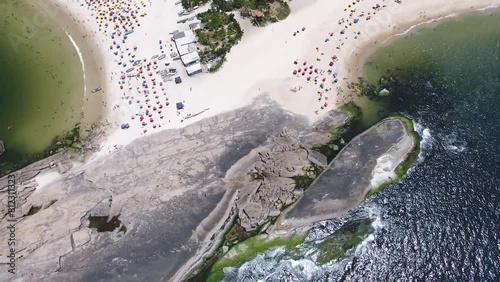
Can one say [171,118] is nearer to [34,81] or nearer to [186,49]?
[186,49]

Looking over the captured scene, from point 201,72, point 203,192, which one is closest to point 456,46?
point 201,72

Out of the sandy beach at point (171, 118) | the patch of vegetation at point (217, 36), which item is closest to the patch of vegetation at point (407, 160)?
the sandy beach at point (171, 118)

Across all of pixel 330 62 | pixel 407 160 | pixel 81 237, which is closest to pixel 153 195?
pixel 81 237

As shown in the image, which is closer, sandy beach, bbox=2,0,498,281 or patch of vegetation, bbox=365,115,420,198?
sandy beach, bbox=2,0,498,281

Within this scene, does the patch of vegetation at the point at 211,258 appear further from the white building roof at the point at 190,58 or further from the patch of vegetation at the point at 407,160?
the white building roof at the point at 190,58

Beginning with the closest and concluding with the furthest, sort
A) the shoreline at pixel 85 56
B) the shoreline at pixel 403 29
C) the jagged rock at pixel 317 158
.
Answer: the jagged rock at pixel 317 158, the shoreline at pixel 85 56, the shoreline at pixel 403 29

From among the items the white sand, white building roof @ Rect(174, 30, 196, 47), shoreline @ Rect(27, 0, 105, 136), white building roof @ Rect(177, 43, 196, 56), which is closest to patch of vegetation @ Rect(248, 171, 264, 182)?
Answer: the white sand

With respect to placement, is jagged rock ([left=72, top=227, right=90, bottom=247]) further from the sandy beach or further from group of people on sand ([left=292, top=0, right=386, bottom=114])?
group of people on sand ([left=292, top=0, right=386, bottom=114])
